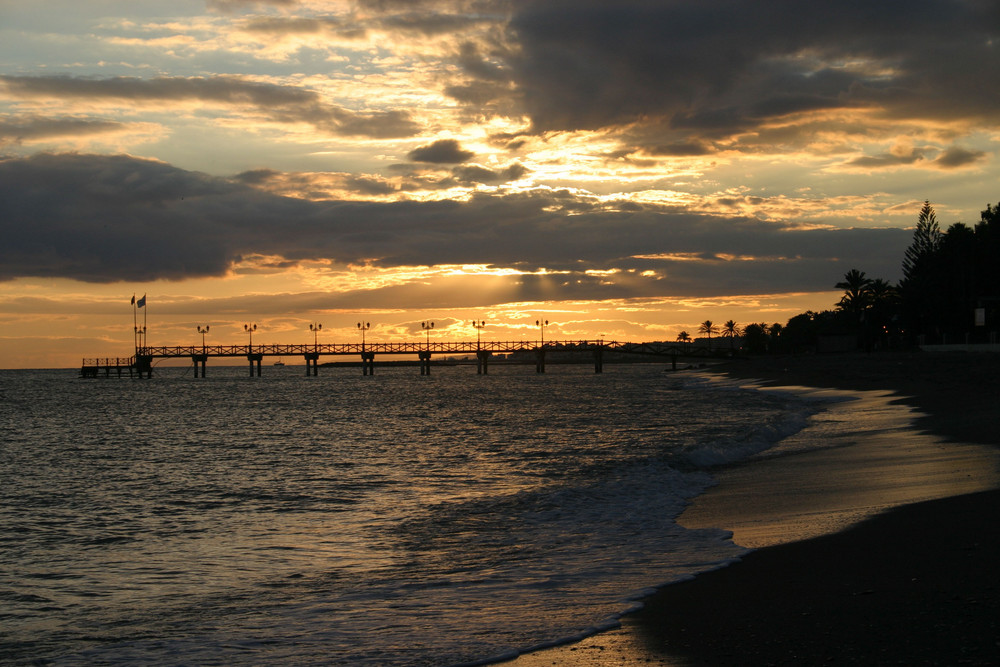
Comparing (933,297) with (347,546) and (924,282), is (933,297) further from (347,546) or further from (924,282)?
(347,546)

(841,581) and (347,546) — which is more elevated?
(841,581)

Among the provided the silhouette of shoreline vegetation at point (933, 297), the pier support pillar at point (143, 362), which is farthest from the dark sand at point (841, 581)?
the pier support pillar at point (143, 362)

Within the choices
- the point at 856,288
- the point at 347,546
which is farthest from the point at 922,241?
the point at 347,546

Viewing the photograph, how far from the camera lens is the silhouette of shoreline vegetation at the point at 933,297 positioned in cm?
8962

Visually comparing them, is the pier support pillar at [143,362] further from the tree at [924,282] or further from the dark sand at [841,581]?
the dark sand at [841,581]

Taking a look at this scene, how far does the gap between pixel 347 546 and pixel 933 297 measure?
9700 centimetres

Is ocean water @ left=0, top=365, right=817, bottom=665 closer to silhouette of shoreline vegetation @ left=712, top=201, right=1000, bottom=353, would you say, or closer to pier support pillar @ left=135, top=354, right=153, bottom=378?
silhouette of shoreline vegetation @ left=712, top=201, right=1000, bottom=353

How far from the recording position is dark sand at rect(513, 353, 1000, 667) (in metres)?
6.00

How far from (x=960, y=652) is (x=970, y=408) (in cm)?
2607

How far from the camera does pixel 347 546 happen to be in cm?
1208

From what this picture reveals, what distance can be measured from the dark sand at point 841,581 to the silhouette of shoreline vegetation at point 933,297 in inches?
2569

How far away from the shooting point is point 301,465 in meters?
23.6

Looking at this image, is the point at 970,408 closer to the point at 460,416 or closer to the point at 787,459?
the point at 787,459

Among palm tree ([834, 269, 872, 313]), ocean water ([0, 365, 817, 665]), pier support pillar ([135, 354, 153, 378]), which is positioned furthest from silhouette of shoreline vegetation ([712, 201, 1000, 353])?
pier support pillar ([135, 354, 153, 378])
